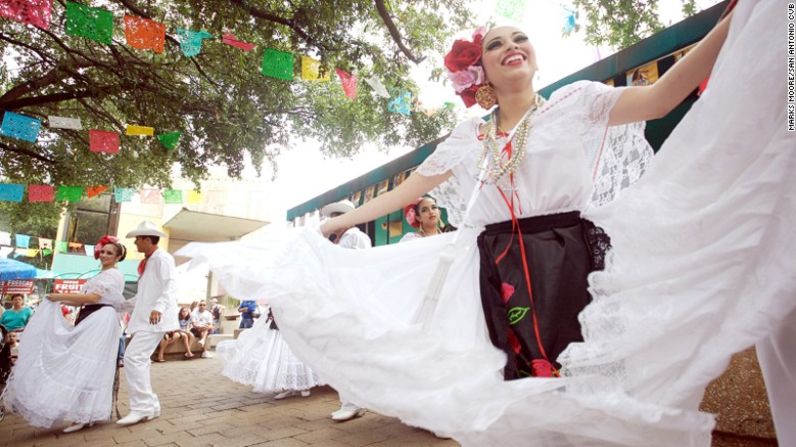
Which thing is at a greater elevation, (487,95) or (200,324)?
(487,95)

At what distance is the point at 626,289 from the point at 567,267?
251 mm

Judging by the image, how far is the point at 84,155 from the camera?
873 centimetres

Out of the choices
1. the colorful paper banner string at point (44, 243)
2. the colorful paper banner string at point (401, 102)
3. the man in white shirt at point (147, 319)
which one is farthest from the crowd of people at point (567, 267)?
the colorful paper banner string at point (44, 243)

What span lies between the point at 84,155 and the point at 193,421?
7.06 metres

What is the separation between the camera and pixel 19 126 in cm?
671

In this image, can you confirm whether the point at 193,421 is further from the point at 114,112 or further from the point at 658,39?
the point at 114,112

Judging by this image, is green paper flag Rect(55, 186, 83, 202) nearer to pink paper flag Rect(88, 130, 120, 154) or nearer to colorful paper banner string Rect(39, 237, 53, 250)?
pink paper flag Rect(88, 130, 120, 154)

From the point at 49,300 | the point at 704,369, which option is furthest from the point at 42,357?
the point at 704,369

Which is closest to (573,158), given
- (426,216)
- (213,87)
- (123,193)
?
(426,216)

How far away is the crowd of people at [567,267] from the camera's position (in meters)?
0.86

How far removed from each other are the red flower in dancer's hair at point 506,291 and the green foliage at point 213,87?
4.91 metres

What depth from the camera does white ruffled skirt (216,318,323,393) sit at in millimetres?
5094

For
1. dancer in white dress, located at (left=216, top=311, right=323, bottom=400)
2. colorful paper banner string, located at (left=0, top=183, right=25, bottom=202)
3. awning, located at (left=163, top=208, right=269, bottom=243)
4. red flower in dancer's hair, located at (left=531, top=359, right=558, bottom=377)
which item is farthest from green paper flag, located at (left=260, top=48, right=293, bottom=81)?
awning, located at (left=163, top=208, right=269, bottom=243)

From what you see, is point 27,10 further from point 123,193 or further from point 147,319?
point 123,193
